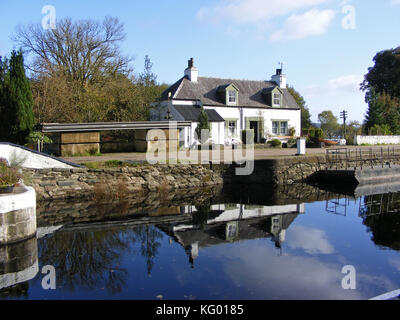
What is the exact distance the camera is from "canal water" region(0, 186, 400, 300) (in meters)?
6.27

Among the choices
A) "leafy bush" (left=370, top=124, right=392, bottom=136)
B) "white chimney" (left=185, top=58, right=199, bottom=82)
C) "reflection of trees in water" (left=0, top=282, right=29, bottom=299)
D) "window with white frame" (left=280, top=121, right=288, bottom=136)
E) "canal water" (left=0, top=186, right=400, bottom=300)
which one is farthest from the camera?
"leafy bush" (left=370, top=124, right=392, bottom=136)

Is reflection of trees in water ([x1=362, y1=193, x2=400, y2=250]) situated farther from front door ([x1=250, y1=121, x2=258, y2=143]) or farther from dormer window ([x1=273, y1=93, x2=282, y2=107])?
dormer window ([x1=273, y1=93, x2=282, y2=107])

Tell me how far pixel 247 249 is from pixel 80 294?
12.9 feet

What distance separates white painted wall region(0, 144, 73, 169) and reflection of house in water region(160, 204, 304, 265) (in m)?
5.29

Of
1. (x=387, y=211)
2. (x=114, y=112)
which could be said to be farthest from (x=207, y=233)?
(x=114, y=112)

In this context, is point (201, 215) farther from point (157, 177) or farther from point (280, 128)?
point (280, 128)

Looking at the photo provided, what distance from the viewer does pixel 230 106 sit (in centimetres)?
2912

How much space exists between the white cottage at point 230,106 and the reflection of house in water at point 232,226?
1295 centimetres

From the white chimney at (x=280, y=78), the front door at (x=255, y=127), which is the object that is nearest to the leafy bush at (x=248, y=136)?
the front door at (x=255, y=127)

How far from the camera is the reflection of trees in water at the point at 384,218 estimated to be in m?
9.38

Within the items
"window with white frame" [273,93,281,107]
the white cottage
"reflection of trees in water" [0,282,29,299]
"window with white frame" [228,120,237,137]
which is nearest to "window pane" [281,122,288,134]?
the white cottage

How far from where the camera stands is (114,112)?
22.8 meters

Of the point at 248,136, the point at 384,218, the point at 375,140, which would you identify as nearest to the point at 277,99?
the point at 248,136

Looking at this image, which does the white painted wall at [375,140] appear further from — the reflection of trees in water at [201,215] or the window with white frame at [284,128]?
the reflection of trees in water at [201,215]
